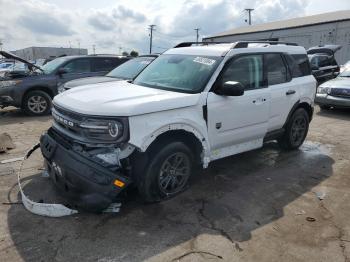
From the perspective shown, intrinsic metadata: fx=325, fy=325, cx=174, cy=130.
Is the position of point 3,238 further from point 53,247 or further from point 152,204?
point 152,204

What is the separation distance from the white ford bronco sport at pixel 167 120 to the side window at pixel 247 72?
14mm

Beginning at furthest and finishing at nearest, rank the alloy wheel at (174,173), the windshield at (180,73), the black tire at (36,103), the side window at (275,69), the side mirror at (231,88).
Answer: the black tire at (36,103) < the side window at (275,69) < the windshield at (180,73) < the side mirror at (231,88) < the alloy wheel at (174,173)

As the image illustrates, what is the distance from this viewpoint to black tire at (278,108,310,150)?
566 centimetres

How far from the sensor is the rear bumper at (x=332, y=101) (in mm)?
9279

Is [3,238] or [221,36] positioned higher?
[221,36]

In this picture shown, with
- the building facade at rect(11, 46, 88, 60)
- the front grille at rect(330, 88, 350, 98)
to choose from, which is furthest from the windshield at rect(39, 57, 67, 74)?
the building facade at rect(11, 46, 88, 60)

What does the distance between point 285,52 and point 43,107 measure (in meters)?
6.81

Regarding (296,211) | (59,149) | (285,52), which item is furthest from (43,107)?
(296,211)

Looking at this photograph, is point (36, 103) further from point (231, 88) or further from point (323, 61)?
point (323, 61)

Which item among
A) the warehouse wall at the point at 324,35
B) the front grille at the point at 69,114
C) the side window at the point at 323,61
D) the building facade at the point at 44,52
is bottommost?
the front grille at the point at 69,114

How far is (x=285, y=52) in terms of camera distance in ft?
17.7

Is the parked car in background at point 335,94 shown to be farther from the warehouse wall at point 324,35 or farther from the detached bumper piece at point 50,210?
the warehouse wall at point 324,35

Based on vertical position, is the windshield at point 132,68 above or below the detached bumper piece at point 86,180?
above

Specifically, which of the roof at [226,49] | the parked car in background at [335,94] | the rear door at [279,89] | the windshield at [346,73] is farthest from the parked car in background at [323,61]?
the rear door at [279,89]
